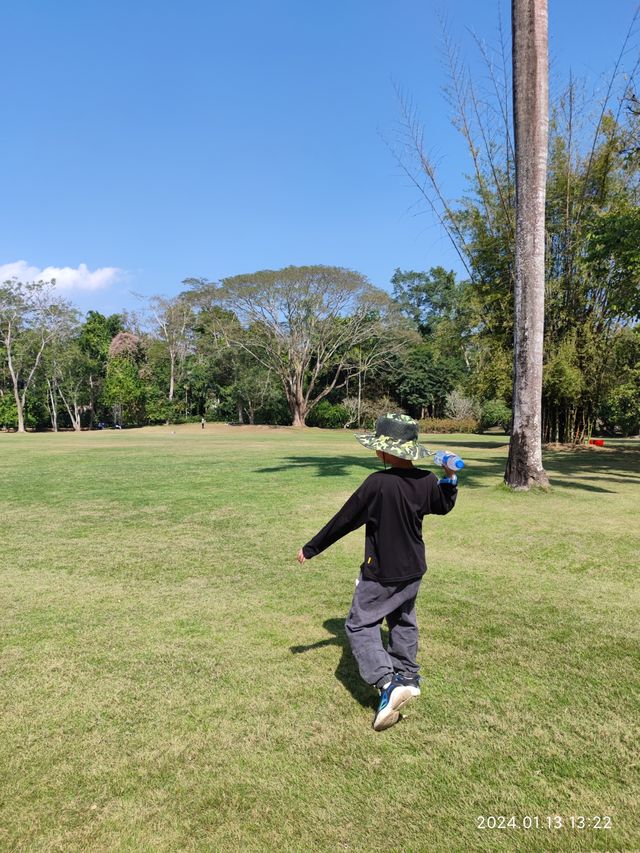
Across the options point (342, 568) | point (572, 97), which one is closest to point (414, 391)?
point (572, 97)

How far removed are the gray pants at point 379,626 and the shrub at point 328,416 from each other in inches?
1729

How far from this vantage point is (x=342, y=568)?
6.11m

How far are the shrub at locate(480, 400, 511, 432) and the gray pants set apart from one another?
124 ft

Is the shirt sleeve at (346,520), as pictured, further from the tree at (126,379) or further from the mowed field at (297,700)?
the tree at (126,379)

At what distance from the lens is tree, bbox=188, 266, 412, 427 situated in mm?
40406

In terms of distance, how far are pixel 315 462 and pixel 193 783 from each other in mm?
14538

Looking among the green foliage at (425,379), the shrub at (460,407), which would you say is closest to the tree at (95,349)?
the green foliage at (425,379)

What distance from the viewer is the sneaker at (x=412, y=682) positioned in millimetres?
3217

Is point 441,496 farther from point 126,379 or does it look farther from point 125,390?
point 126,379

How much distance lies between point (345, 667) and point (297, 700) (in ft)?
1.77

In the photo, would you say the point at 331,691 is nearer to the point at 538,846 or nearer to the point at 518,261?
the point at 538,846

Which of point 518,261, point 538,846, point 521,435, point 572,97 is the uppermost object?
point 572,97

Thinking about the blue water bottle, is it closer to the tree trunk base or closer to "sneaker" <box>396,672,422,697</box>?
"sneaker" <box>396,672,422,697</box>

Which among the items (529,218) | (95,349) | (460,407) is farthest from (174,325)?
(529,218)
